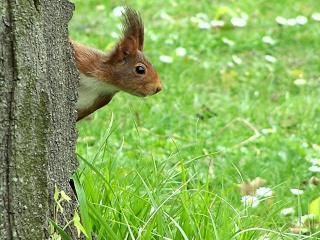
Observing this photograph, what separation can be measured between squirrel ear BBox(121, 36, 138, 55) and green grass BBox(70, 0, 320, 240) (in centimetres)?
37

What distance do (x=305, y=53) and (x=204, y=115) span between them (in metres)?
1.52

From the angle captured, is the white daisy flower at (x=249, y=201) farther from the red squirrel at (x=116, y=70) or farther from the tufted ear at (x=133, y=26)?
the tufted ear at (x=133, y=26)

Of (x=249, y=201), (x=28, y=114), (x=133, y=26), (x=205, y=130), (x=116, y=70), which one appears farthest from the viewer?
(x=205, y=130)

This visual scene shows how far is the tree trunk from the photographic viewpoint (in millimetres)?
2008

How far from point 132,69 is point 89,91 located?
306 mm

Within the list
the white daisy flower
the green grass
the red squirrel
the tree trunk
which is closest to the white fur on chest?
the red squirrel

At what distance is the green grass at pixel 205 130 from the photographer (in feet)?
8.41

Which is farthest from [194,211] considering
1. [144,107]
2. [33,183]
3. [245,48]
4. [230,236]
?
[245,48]

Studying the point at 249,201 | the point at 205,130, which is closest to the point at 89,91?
the point at 249,201

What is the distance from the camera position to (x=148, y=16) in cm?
Answer: 652

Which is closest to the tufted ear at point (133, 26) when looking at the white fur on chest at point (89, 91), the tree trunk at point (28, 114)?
the white fur on chest at point (89, 91)

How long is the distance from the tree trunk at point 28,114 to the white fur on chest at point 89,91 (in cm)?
82

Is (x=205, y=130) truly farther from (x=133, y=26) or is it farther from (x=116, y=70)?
(x=133, y=26)

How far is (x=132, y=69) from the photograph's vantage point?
334 centimetres
